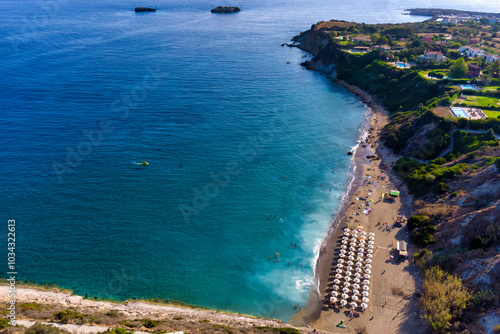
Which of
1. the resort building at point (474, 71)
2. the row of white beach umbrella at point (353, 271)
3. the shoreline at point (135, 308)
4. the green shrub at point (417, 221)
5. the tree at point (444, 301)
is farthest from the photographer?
the resort building at point (474, 71)

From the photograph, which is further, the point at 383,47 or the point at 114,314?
the point at 383,47

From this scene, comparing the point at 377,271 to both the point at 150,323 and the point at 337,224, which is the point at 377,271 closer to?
the point at 337,224

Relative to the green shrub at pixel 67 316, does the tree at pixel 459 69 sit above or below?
above

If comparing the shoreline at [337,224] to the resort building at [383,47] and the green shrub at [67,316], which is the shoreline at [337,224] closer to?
the green shrub at [67,316]

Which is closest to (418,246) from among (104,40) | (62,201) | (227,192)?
(227,192)

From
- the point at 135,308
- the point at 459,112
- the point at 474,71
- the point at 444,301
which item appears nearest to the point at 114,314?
the point at 135,308

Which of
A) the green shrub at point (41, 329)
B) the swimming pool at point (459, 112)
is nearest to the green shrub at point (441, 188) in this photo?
the swimming pool at point (459, 112)

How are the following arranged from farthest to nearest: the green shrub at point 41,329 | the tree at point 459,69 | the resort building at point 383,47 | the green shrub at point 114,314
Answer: the resort building at point 383,47 < the tree at point 459,69 < the green shrub at point 114,314 < the green shrub at point 41,329

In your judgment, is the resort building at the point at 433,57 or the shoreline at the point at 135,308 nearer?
the shoreline at the point at 135,308
